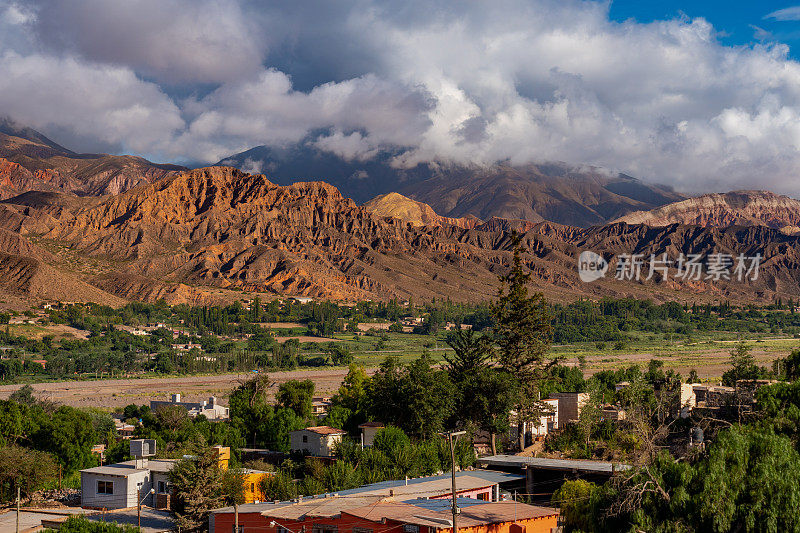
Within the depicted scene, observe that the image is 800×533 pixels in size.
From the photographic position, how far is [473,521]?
29047 mm

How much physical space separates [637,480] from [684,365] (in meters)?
115

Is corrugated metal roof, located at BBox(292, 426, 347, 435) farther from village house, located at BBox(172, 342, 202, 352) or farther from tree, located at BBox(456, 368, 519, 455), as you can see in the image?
village house, located at BBox(172, 342, 202, 352)

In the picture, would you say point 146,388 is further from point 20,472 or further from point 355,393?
point 20,472

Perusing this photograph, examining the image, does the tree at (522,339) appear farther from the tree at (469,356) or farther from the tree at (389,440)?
the tree at (389,440)

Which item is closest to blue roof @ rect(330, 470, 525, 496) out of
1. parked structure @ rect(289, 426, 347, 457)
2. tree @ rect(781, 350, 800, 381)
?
parked structure @ rect(289, 426, 347, 457)

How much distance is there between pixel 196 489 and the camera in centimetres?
3803

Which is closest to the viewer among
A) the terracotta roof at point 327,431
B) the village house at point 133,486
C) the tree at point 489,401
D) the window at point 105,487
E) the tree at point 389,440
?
the village house at point 133,486

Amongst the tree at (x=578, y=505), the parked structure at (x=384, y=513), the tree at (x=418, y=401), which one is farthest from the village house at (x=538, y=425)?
the parked structure at (x=384, y=513)

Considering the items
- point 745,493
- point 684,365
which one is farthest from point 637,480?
point 684,365

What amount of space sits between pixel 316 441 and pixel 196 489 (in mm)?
18228

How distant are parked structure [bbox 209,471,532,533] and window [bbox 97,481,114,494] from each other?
37.8 ft

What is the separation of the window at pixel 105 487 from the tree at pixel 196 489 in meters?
5.68

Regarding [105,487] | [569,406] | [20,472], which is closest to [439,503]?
[105,487]

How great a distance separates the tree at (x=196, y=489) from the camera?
37.5 meters
